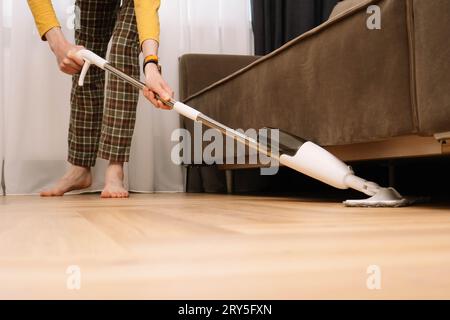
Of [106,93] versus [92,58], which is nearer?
[92,58]

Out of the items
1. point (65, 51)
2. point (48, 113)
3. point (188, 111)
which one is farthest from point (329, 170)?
point (48, 113)

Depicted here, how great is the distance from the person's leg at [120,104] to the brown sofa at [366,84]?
0.35 metres

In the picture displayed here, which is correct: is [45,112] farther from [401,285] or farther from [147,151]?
[401,285]

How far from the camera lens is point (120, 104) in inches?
61.6

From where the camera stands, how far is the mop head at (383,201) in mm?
979

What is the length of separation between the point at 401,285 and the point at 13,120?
1962 millimetres

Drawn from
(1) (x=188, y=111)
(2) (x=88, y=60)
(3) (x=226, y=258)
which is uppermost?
(2) (x=88, y=60)

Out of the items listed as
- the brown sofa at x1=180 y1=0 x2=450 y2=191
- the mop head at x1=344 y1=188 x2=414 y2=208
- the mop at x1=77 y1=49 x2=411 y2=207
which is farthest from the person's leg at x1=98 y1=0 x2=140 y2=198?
the mop head at x1=344 y1=188 x2=414 y2=208

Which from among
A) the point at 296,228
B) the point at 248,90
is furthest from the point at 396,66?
the point at 248,90

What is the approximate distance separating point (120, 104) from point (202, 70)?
63cm

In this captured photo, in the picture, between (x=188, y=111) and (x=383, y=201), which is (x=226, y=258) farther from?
(x=188, y=111)

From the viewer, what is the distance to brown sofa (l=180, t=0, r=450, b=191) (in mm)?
858

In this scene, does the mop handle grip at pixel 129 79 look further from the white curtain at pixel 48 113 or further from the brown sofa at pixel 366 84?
the white curtain at pixel 48 113
